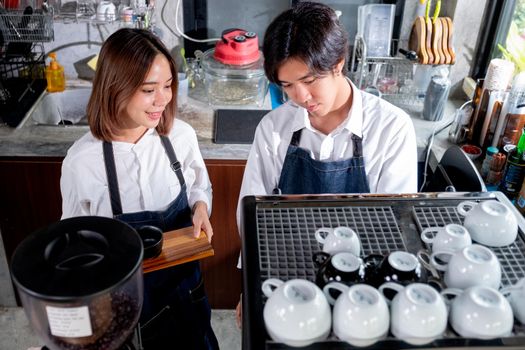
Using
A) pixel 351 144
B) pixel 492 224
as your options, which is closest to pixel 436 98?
pixel 351 144

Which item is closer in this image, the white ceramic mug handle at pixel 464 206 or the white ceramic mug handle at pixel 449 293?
the white ceramic mug handle at pixel 449 293

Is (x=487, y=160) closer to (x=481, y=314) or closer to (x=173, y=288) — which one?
(x=173, y=288)

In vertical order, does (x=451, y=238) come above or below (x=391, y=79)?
above

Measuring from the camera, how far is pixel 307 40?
50.4 inches

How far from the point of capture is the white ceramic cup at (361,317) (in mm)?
717

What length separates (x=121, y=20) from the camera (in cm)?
240

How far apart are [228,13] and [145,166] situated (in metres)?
1.29

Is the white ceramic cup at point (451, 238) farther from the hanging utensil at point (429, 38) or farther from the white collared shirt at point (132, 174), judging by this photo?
the hanging utensil at point (429, 38)

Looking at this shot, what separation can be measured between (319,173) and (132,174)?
55 cm

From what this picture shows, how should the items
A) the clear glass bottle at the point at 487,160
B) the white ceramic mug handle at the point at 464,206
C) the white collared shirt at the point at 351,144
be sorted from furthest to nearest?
the clear glass bottle at the point at 487,160, the white collared shirt at the point at 351,144, the white ceramic mug handle at the point at 464,206

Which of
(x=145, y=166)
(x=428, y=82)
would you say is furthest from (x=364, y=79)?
(x=145, y=166)

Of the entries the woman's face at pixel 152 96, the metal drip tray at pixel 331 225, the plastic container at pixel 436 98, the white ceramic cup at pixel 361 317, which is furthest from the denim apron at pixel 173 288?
the plastic container at pixel 436 98

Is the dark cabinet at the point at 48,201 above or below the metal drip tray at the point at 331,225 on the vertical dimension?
below

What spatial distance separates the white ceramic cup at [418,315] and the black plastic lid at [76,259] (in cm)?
35
